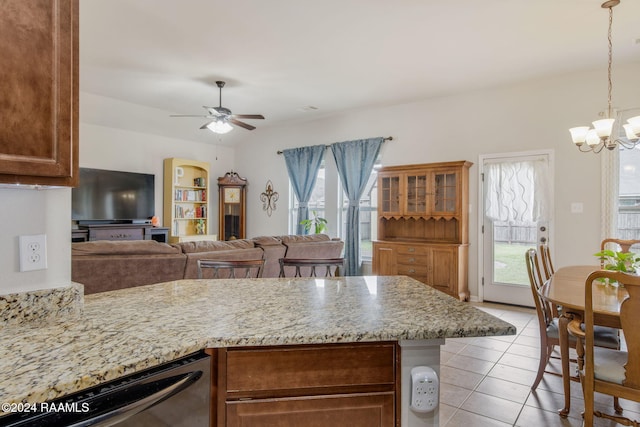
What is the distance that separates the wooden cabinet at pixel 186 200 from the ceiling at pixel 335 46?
1664mm

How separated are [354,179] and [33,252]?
5169 mm

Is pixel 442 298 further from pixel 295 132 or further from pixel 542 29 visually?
pixel 295 132

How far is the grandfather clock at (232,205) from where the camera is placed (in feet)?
24.7

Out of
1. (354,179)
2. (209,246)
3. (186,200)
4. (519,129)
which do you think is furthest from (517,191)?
(186,200)

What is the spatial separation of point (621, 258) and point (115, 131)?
687 centimetres

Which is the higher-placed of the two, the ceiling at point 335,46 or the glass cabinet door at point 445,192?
the ceiling at point 335,46

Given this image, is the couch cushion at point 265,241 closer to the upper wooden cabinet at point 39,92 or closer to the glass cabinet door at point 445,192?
the glass cabinet door at point 445,192

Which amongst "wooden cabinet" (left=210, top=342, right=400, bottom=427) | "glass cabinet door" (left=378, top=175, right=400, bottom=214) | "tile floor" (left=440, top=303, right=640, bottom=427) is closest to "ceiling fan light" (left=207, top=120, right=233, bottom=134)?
"glass cabinet door" (left=378, top=175, right=400, bottom=214)

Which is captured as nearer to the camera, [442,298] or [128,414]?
[128,414]

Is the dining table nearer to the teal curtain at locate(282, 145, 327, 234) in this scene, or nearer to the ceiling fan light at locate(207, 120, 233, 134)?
the ceiling fan light at locate(207, 120, 233, 134)

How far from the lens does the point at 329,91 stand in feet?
17.0

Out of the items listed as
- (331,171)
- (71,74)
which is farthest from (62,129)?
(331,171)

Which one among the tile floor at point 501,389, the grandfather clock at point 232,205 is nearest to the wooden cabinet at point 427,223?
the tile floor at point 501,389

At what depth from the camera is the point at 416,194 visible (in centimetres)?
522
